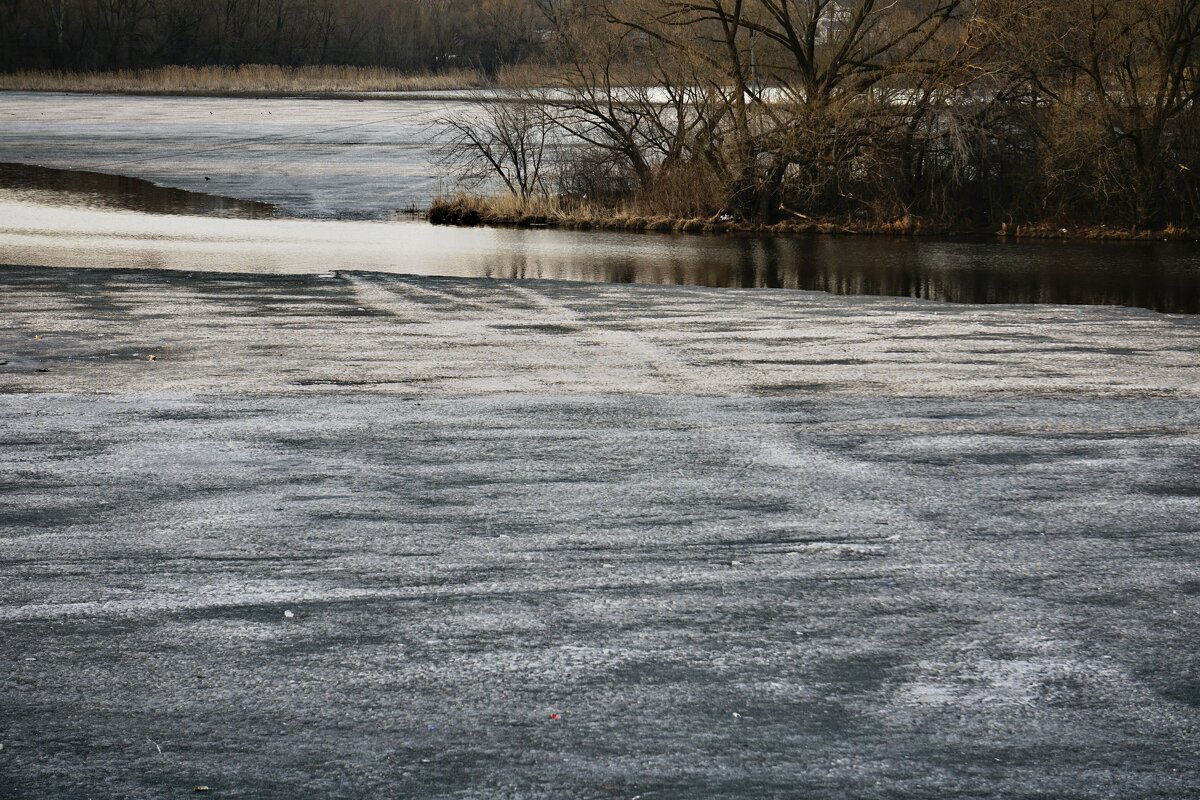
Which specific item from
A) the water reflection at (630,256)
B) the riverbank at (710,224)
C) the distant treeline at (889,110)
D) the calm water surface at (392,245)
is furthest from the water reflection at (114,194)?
the distant treeline at (889,110)

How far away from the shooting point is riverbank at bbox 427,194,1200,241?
29969 mm

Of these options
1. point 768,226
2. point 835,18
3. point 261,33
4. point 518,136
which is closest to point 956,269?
point 768,226

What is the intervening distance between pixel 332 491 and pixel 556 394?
3.15 m

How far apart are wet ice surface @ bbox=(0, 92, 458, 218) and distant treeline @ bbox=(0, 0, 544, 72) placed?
2497 centimetres

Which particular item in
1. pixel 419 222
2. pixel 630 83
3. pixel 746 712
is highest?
pixel 630 83

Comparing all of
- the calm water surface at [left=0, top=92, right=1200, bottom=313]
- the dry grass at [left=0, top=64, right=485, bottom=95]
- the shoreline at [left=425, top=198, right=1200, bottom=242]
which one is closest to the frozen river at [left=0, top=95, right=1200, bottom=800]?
the calm water surface at [left=0, top=92, right=1200, bottom=313]

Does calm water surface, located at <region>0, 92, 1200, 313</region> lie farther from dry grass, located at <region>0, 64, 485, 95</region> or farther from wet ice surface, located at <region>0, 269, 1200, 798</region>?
dry grass, located at <region>0, 64, 485, 95</region>

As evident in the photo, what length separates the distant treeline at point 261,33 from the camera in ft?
336

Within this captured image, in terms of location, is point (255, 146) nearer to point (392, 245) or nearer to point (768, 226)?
point (768, 226)

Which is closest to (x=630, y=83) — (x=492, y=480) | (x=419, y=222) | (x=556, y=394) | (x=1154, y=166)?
(x=419, y=222)

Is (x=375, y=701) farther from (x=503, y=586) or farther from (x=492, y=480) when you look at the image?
(x=492, y=480)

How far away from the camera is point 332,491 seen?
748 centimetres

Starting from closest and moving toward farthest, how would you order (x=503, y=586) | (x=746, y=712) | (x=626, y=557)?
(x=746, y=712), (x=503, y=586), (x=626, y=557)

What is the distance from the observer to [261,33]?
112 metres
